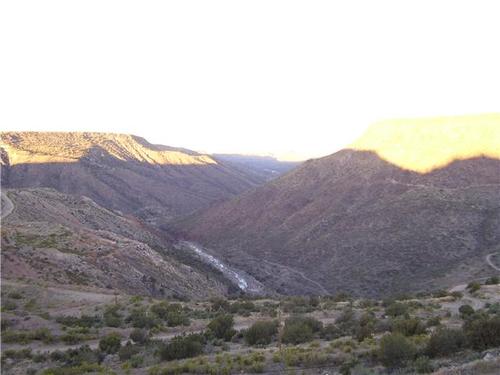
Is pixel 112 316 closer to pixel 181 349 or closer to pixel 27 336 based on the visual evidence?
pixel 27 336

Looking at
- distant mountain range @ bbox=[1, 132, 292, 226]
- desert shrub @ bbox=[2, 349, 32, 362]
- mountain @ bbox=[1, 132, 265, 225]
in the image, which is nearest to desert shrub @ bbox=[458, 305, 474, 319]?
desert shrub @ bbox=[2, 349, 32, 362]

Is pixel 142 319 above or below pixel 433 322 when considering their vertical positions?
below

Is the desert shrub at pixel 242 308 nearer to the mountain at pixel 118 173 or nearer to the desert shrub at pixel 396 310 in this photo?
the desert shrub at pixel 396 310

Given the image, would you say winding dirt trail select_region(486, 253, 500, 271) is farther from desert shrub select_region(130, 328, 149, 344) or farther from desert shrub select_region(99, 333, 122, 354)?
desert shrub select_region(99, 333, 122, 354)

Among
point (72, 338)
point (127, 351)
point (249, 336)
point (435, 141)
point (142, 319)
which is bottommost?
point (72, 338)

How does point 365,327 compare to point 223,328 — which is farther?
point 223,328

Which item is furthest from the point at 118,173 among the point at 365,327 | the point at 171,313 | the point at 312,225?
the point at 365,327
